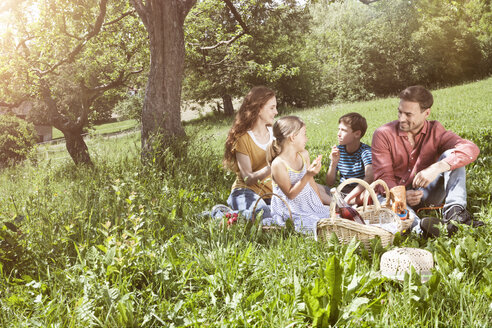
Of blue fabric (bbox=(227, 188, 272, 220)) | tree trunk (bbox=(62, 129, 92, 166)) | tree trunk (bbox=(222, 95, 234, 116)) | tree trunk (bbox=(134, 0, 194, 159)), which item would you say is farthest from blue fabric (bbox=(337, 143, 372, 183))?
tree trunk (bbox=(222, 95, 234, 116))

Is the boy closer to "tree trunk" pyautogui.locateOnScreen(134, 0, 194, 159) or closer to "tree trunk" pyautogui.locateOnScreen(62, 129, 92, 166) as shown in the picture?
"tree trunk" pyautogui.locateOnScreen(134, 0, 194, 159)

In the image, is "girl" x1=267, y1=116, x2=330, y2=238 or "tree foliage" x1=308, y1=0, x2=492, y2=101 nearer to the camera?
"girl" x1=267, y1=116, x2=330, y2=238

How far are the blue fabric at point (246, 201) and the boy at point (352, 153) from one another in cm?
106

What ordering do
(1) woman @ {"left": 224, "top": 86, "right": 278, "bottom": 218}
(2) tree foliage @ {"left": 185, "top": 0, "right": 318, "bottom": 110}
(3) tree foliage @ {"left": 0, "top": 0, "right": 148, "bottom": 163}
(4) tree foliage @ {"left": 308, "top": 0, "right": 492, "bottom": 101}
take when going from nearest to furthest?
(1) woman @ {"left": 224, "top": 86, "right": 278, "bottom": 218}
(3) tree foliage @ {"left": 0, "top": 0, "right": 148, "bottom": 163}
(2) tree foliage @ {"left": 185, "top": 0, "right": 318, "bottom": 110}
(4) tree foliage @ {"left": 308, "top": 0, "right": 492, "bottom": 101}

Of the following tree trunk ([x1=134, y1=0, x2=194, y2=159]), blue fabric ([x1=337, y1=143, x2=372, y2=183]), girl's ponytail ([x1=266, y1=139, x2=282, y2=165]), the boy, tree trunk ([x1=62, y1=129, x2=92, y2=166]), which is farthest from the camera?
tree trunk ([x1=62, y1=129, x2=92, y2=166])

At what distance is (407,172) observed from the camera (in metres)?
4.28

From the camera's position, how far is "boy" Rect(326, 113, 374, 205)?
4496 mm

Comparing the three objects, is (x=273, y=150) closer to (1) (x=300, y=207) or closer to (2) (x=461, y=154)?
(1) (x=300, y=207)

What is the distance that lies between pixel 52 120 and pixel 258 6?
6.99 meters

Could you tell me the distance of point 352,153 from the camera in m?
4.82

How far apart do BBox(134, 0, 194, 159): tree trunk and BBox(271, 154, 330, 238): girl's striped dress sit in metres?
A: 3.08

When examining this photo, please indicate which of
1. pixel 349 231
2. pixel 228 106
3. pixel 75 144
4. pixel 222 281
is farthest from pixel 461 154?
pixel 228 106

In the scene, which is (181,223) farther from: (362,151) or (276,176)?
(362,151)

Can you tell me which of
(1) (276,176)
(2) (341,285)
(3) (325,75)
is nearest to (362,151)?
(1) (276,176)
